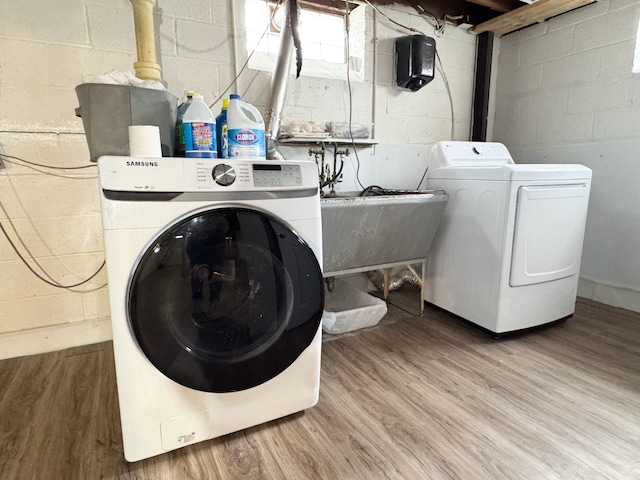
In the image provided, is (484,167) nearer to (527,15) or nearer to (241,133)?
(241,133)

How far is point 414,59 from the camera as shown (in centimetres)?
234

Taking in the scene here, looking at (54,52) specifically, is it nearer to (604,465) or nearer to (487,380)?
(487,380)

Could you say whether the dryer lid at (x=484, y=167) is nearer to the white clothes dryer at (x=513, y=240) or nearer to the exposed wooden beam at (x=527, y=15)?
the white clothes dryer at (x=513, y=240)

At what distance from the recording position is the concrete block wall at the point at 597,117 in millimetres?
2141

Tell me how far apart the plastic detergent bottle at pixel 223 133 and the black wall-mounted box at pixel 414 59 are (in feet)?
5.32

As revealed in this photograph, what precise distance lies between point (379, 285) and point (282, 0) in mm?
1925

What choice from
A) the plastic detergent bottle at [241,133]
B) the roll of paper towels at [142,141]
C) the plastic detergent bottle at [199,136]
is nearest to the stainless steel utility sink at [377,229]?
the plastic detergent bottle at [241,133]

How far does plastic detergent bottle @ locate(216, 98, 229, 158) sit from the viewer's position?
1178mm

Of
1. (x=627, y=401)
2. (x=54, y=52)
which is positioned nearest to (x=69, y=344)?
(x=54, y=52)

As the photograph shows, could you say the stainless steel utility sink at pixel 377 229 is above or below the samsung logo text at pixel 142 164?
below

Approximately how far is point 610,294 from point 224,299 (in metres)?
2.50

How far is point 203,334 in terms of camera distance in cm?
99

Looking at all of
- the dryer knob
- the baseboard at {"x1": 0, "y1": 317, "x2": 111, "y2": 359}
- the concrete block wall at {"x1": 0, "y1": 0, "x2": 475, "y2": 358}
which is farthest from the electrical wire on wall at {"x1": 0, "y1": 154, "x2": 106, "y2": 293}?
the dryer knob

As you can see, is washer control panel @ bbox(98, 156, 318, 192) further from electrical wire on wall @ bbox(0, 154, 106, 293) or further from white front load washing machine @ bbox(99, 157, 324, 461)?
electrical wire on wall @ bbox(0, 154, 106, 293)
